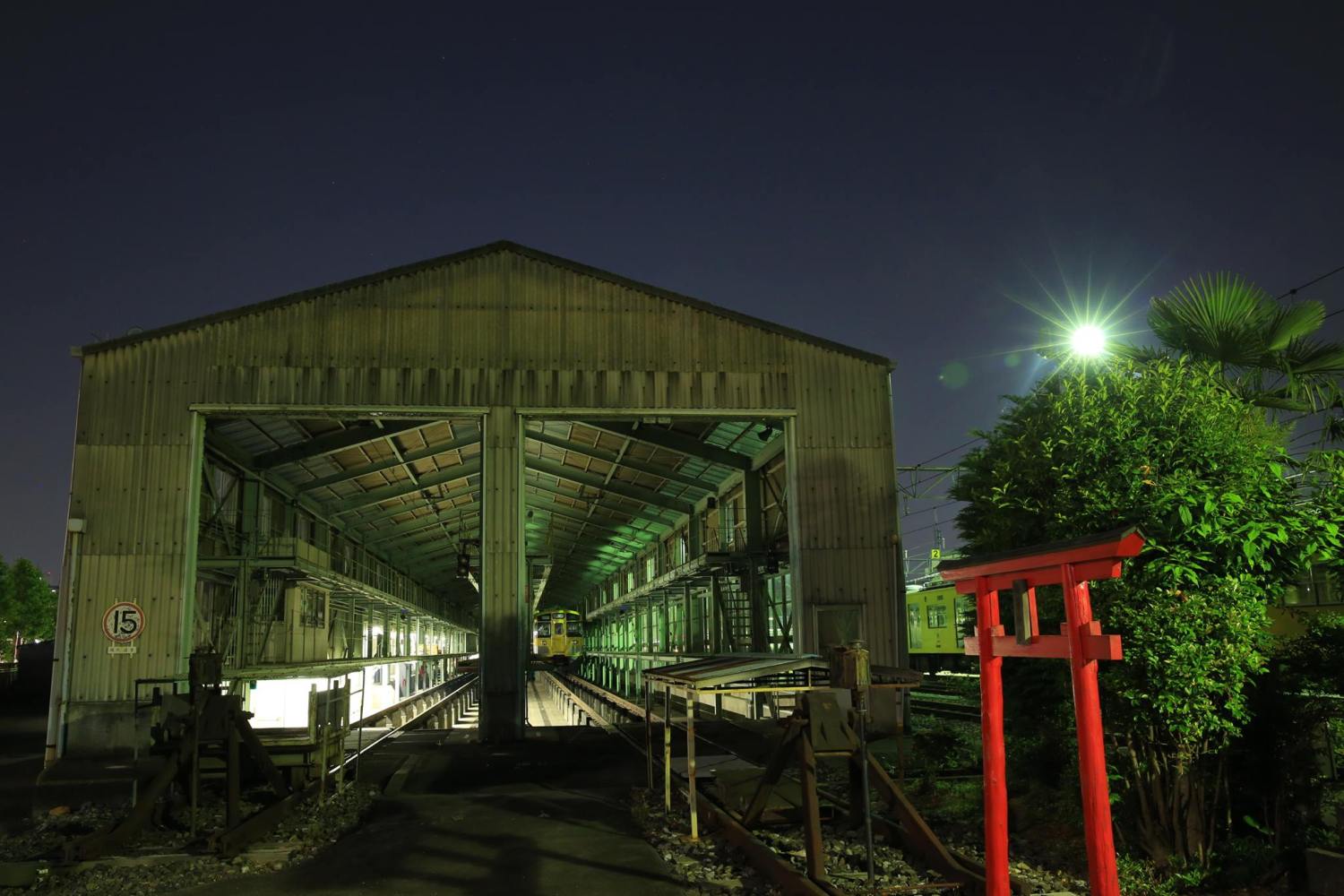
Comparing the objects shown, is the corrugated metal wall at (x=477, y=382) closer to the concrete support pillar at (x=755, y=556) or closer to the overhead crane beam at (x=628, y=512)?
the concrete support pillar at (x=755, y=556)

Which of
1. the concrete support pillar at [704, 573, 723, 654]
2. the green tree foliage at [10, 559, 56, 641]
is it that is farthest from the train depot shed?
the green tree foliage at [10, 559, 56, 641]

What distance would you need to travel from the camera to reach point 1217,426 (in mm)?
7828

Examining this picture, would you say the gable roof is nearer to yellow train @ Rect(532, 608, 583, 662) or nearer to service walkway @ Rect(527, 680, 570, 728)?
service walkway @ Rect(527, 680, 570, 728)

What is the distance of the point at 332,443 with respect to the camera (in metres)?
22.3

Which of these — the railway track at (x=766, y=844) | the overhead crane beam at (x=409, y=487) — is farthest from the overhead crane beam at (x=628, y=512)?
the railway track at (x=766, y=844)

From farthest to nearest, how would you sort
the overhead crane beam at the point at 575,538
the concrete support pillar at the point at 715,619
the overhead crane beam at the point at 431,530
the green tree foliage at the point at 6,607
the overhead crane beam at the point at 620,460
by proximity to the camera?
the green tree foliage at the point at 6,607, the overhead crane beam at the point at 575,538, the overhead crane beam at the point at 431,530, the concrete support pillar at the point at 715,619, the overhead crane beam at the point at 620,460

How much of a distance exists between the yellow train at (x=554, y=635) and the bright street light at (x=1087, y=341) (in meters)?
37.2

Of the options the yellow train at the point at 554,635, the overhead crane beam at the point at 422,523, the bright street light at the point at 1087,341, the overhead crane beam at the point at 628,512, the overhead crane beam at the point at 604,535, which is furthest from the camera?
the yellow train at the point at 554,635

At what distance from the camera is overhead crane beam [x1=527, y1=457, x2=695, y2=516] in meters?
27.8

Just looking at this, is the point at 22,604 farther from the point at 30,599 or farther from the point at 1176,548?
the point at 1176,548

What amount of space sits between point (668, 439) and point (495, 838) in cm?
1276

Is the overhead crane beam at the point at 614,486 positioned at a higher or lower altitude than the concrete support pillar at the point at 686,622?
higher

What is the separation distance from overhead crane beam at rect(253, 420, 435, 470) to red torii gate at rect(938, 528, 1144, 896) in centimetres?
1726

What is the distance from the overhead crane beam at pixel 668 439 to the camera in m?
21.9
